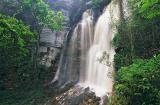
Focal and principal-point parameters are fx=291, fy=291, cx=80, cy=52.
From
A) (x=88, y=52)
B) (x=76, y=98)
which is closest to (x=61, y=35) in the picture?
(x=88, y=52)

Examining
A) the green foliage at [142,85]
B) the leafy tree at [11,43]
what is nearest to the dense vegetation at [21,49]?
the leafy tree at [11,43]

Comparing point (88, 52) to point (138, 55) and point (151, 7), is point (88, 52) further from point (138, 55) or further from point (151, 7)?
point (151, 7)

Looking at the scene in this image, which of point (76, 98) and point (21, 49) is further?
point (21, 49)

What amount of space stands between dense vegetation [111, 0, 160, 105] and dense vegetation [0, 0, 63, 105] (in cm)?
729

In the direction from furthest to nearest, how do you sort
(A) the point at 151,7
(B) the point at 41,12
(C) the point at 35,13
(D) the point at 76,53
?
(C) the point at 35,13 < (B) the point at 41,12 < (D) the point at 76,53 < (A) the point at 151,7

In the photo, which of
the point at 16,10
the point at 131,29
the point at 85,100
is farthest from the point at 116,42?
the point at 16,10

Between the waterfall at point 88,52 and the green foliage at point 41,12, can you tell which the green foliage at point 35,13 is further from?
the waterfall at point 88,52

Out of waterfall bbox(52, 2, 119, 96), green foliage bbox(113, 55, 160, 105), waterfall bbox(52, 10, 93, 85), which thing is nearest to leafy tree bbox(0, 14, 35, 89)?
waterfall bbox(52, 10, 93, 85)

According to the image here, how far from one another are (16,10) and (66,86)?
9721 millimetres

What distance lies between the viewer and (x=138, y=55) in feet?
53.2

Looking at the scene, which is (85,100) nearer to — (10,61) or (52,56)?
(10,61)

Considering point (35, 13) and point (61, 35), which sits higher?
point (35, 13)

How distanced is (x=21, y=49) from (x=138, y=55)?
10.2 metres

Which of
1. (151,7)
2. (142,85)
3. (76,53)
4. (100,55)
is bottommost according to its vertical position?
(142,85)
